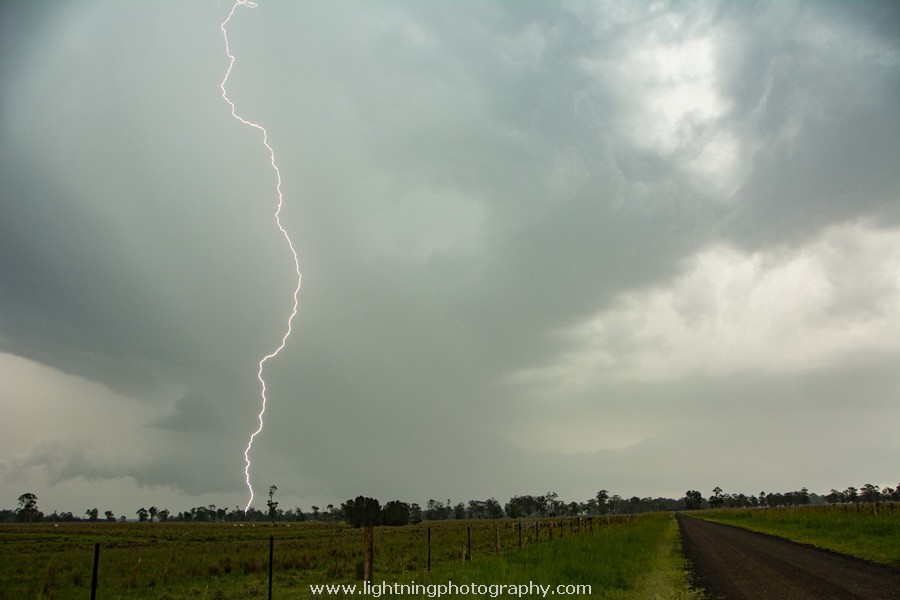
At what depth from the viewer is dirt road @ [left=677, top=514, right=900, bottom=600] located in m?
13.2

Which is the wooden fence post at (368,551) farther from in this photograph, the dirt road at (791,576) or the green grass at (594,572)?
the dirt road at (791,576)

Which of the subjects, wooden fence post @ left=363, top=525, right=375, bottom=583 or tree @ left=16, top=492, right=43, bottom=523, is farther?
tree @ left=16, top=492, right=43, bottom=523

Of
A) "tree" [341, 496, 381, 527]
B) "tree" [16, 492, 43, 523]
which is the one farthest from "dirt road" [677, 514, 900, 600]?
"tree" [16, 492, 43, 523]

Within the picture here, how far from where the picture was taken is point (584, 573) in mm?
16672

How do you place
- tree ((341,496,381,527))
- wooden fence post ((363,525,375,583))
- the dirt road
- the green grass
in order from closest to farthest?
the dirt road, the green grass, wooden fence post ((363,525,375,583)), tree ((341,496,381,527))

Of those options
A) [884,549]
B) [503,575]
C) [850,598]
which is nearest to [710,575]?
[850,598]

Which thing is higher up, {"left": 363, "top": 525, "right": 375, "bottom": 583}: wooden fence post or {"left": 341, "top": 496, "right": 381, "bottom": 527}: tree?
{"left": 363, "top": 525, "right": 375, "bottom": 583}: wooden fence post

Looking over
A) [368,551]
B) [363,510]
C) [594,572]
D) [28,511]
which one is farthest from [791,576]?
[28,511]

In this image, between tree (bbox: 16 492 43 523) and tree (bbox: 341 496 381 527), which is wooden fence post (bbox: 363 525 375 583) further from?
tree (bbox: 16 492 43 523)

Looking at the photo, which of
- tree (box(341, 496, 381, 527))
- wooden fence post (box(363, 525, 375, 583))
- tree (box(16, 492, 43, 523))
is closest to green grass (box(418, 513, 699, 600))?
wooden fence post (box(363, 525, 375, 583))

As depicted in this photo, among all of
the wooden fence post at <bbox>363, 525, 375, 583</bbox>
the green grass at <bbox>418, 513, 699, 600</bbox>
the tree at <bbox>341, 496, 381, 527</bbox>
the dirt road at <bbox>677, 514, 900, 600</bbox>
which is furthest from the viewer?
the tree at <bbox>341, 496, 381, 527</bbox>

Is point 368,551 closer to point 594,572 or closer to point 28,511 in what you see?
point 594,572

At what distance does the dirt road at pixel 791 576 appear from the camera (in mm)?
13188

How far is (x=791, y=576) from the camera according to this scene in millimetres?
16234
